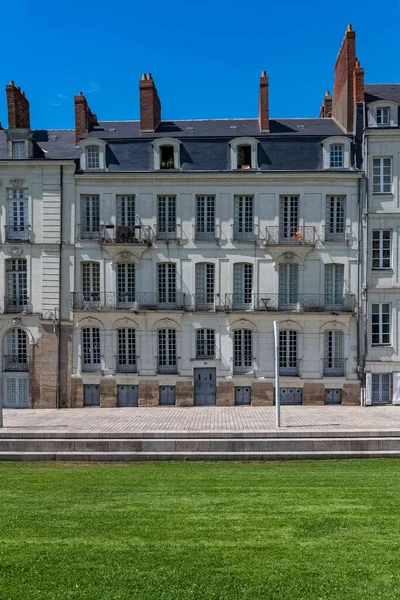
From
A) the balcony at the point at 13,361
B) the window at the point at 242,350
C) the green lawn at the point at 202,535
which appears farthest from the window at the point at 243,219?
the green lawn at the point at 202,535

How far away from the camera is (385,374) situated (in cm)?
2414

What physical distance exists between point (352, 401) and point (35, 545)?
62.9 ft

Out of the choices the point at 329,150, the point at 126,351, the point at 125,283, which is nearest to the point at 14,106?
the point at 125,283

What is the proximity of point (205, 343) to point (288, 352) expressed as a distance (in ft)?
13.7

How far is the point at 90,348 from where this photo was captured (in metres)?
24.6

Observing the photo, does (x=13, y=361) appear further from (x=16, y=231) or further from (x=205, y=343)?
(x=205, y=343)

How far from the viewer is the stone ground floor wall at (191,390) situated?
24109 mm

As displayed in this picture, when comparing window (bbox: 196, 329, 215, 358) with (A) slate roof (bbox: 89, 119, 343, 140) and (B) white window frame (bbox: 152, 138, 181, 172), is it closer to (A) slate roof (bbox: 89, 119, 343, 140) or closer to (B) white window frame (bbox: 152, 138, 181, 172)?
(B) white window frame (bbox: 152, 138, 181, 172)

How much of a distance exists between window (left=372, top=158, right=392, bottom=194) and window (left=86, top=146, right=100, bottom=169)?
13.7m

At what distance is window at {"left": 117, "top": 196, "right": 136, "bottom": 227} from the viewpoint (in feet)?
81.0

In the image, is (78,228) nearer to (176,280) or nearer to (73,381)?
(176,280)

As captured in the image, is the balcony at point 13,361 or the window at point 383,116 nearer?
the window at point 383,116

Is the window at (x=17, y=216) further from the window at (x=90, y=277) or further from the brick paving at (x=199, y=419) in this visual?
the brick paving at (x=199, y=419)

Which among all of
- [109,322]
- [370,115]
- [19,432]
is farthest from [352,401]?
[19,432]
